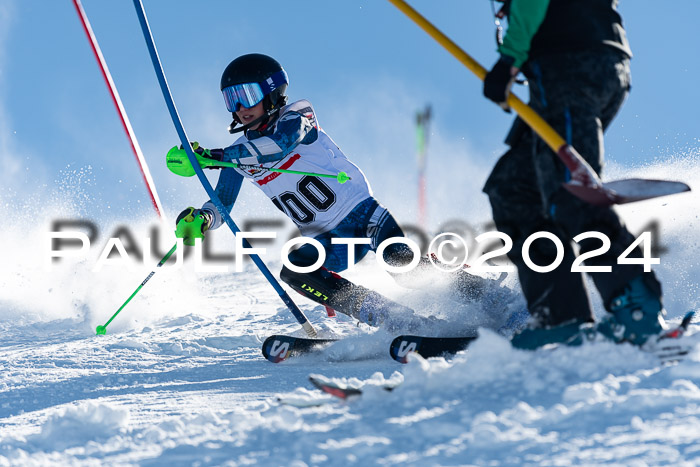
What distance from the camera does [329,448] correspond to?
1944mm

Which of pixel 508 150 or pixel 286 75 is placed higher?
pixel 286 75

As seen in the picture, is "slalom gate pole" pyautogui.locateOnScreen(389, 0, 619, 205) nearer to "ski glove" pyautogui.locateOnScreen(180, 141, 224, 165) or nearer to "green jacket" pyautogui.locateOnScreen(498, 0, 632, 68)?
"green jacket" pyautogui.locateOnScreen(498, 0, 632, 68)

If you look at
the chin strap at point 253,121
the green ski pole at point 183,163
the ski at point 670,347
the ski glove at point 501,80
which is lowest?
the ski at point 670,347

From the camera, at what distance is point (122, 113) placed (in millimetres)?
5992

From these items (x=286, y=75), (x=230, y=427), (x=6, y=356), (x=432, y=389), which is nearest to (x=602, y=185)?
(x=432, y=389)

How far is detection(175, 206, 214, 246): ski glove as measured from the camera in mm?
4898

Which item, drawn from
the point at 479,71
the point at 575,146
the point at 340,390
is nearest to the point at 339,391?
the point at 340,390

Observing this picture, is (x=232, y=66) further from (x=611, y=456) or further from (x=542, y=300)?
(x=611, y=456)

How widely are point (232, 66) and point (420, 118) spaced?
251 inches

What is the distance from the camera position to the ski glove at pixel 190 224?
4.90m

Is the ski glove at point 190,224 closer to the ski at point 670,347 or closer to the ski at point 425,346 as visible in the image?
the ski at point 425,346

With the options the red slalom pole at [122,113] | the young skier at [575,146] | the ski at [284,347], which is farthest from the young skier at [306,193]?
the young skier at [575,146]

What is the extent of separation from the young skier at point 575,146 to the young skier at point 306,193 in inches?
79.0

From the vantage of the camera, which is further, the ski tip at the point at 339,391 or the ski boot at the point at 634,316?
the ski boot at the point at 634,316
